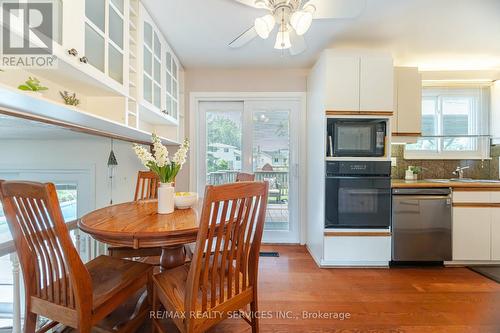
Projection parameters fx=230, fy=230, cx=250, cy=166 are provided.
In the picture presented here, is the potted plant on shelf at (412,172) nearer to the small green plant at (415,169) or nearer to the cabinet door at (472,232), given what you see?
the small green plant at (415,169)

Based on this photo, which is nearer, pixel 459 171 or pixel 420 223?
pixel 420 223

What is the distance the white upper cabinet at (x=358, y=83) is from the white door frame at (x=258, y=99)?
70 cm

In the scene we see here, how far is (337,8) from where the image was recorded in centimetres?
152

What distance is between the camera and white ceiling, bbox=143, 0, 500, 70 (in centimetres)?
186

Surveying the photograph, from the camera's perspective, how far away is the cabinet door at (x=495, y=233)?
2422mm

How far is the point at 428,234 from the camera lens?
244 cm

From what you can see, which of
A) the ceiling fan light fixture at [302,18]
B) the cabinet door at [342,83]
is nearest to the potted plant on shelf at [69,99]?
the ceiling fan light fixture at [302,18]

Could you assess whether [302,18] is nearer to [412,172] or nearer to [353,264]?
[353,264]

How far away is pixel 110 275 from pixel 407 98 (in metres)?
3.21

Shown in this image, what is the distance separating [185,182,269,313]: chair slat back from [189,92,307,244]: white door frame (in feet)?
6.36

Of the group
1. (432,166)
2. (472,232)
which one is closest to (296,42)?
(432,166)

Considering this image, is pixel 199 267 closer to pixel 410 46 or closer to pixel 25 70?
pixel 25 70

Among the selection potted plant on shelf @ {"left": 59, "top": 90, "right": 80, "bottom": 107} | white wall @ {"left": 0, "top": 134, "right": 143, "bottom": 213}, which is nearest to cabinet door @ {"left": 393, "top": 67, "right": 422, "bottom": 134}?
potted plant on shelf @ {"left": 59, "top": 90, "right": 80, "bottom": 107}

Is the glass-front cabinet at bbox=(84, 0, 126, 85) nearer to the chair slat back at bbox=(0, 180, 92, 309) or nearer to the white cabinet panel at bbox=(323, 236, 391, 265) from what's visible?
the chair slat back at bbox=(0, 180, 92, 309)
